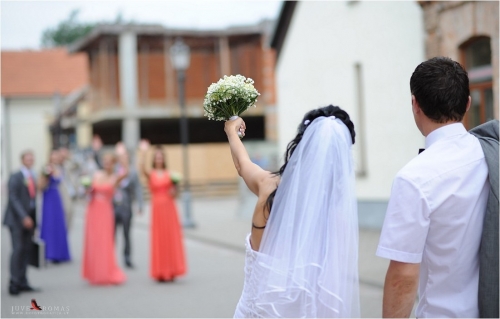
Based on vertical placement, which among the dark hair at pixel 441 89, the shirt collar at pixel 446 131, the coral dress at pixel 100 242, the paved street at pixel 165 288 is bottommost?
the paved street at pixel 165 288

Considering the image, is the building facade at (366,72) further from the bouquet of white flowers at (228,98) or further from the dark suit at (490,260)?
the dark suit at (490,260)

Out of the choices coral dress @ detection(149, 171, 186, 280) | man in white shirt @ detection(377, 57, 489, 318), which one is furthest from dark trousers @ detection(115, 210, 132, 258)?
man in white shirt @ detection(377, 57, 489, 318)

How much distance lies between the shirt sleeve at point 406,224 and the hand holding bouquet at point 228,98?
4.84ft

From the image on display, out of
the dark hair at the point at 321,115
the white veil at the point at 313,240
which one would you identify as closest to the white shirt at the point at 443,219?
the white veil at the point at 313,240

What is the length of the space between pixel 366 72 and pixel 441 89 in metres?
13.7

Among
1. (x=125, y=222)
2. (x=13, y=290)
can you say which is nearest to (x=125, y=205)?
(x=125, y=222)

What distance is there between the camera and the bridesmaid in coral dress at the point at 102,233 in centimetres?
1197

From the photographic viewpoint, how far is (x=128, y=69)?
37625 millimetres

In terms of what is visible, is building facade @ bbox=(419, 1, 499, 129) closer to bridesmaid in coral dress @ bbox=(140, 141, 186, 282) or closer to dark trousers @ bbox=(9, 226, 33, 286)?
bridesmaid in coral dress @ bbox=(140, 141, 186, 282)

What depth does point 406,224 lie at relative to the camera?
2.76 m

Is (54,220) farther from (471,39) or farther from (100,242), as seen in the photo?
(471,39)

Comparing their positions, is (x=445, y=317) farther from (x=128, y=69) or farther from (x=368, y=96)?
(x=128, y=69)

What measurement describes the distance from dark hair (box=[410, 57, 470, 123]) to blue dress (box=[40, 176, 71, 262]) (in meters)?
12.4

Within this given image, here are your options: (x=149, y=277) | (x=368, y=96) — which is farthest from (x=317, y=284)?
(x=368, y=96)
